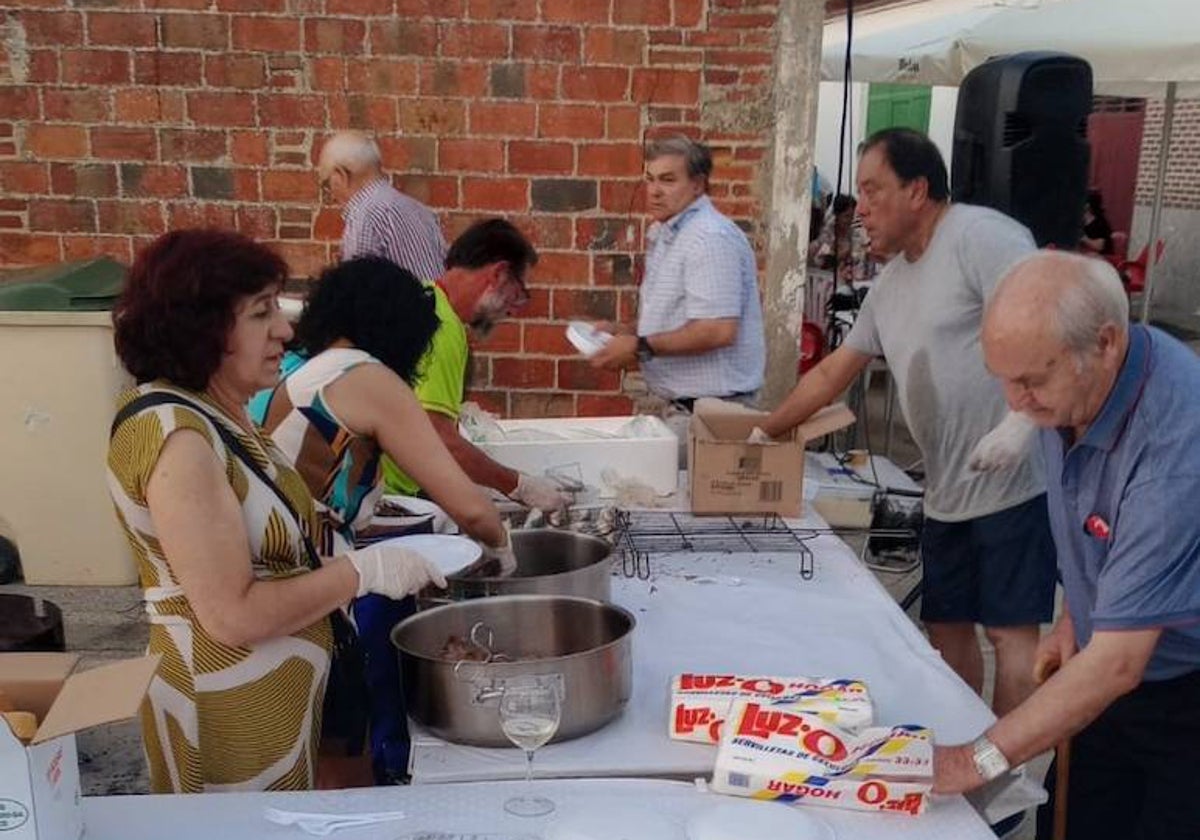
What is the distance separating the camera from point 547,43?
441 centimetres

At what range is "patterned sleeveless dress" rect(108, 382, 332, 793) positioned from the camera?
1.75 meters

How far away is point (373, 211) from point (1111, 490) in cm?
313

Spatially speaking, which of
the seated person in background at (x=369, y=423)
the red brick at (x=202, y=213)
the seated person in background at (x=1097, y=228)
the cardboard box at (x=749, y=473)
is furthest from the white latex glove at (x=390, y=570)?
the seated person in background at (x=1097, y=228)

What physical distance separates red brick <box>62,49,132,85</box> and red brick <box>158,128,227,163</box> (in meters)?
0.28

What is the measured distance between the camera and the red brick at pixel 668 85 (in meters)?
4.44

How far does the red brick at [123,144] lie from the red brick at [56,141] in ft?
0.16

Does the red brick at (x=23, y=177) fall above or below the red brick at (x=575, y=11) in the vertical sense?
below

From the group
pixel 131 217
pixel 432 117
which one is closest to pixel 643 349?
pixel 432 117

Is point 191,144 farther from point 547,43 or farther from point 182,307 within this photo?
point 182,307

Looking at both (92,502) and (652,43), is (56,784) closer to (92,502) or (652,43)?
(92,502)

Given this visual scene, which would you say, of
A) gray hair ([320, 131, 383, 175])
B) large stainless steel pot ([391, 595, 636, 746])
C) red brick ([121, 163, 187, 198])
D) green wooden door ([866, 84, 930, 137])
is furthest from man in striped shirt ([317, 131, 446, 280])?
green wooden door ([866, 84, 930, 137])

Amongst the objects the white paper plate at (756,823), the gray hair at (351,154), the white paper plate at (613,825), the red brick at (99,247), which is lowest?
the white paper plate at (613,825)

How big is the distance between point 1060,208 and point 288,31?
303cm

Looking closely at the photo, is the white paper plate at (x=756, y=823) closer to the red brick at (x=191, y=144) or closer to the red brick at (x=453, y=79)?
the red brick at (x=453, y=79)
